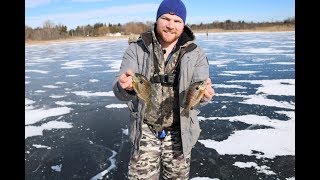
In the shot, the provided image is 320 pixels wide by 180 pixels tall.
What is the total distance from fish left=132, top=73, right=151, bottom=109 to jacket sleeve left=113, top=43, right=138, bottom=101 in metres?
0.17

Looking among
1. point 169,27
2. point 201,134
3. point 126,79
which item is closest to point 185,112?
point 126,79

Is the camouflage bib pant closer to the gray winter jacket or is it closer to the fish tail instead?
the gray winter jacket

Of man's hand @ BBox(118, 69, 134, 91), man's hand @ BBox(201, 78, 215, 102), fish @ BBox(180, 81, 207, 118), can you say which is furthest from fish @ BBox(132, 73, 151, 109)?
man's hand @ BBox(201, 78, 215, 102)

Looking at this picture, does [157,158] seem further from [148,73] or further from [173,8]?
[173,8]

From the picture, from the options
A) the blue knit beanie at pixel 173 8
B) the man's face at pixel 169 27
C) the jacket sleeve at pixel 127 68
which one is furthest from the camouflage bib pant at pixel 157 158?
the blue knit beanie at pixel 173 8

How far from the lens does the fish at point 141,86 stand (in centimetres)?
266

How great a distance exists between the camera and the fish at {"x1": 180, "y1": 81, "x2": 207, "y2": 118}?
2.70 meters

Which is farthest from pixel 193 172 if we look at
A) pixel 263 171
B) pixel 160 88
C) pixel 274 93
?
pixel 274 93

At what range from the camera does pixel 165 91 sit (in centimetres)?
313

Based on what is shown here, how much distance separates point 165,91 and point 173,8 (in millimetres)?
691
